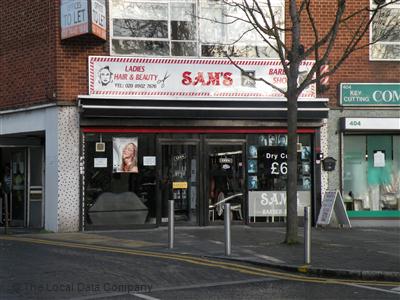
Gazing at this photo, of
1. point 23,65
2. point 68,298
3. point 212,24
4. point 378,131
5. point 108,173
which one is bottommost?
point 68,298

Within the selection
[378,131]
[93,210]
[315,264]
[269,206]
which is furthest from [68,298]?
[378,131]

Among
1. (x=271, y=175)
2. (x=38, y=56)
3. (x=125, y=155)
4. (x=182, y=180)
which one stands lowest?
(x=182, y=180)

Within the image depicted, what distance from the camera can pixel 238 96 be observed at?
1617 cm

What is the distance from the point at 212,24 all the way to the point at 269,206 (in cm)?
524

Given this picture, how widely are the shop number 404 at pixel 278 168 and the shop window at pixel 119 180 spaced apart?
3.30m

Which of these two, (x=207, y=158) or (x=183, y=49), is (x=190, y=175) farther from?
(x=183, y=49)

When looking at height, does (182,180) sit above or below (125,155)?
below

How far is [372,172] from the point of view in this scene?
16891 mm

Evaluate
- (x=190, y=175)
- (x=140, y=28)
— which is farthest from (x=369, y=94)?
(x=140, y=28)

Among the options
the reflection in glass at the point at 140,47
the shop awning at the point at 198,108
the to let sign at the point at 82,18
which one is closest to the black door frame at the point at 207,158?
the shop awning at the point at 198,108

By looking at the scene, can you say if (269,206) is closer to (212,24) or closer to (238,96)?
(238,96)

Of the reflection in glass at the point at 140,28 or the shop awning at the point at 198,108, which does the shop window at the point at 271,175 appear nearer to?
the shop awning at the point at 198,108

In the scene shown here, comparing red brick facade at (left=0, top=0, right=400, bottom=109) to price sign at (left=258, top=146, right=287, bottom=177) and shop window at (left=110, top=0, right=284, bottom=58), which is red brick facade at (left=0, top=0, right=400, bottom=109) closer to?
shop window at (left=110, top=0, right=284, bottom=58)

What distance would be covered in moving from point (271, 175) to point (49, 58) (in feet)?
22.1
